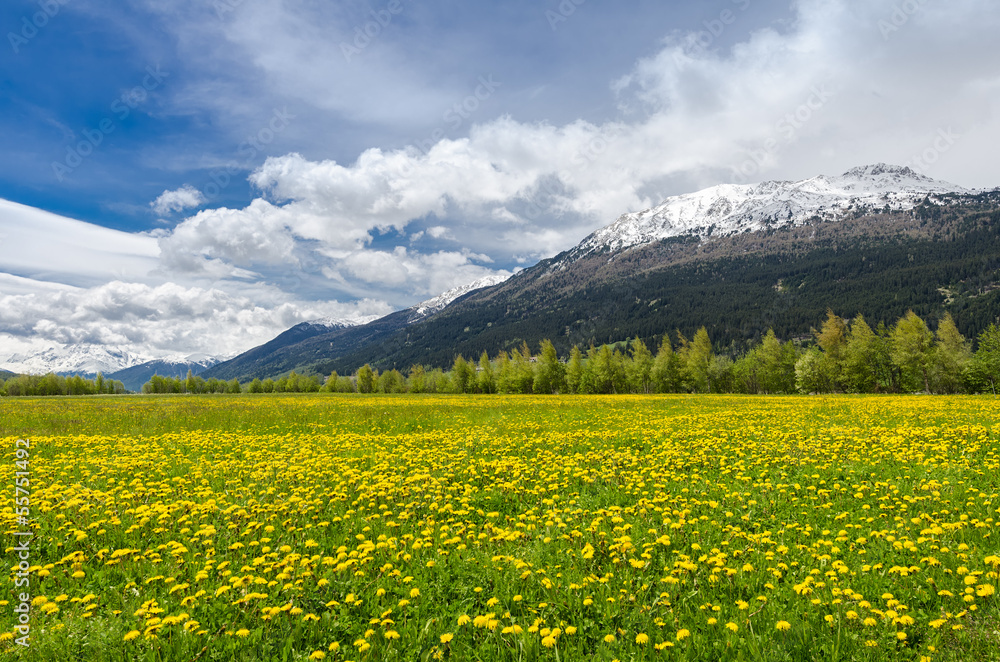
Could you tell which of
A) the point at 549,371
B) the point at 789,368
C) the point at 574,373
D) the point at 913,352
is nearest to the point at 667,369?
the point at 574,373

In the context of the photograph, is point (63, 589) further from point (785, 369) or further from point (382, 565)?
point (785, 369)

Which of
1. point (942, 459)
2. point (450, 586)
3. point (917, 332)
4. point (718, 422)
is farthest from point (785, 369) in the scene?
point (450, 586)

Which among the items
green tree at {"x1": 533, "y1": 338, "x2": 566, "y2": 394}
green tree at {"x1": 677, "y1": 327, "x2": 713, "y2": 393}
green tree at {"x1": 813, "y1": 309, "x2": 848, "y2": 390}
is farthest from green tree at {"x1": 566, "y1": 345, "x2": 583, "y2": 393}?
green tree at {"x1": 813, "y1": 309, "x2": 848, "y2": 390}

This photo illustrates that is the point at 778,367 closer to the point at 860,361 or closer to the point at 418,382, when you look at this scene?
the point at 860,361

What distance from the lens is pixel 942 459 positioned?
11.8 metres

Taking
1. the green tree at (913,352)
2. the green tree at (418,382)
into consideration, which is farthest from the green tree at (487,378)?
the green tree at (913,352)

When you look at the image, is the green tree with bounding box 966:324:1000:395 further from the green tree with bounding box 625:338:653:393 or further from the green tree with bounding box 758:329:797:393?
the green tree with bounding box 625:338:653:393

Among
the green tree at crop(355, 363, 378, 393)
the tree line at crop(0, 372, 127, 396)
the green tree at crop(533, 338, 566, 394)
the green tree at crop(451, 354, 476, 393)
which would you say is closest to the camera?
the green tree at crop(533, 338, 566, 394)

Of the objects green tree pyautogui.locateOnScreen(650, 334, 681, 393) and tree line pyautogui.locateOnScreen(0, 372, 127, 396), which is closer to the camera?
green tree pyautogui.locateOnScreen(650, 334, 681, 393)

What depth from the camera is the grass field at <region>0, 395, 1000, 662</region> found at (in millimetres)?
4812

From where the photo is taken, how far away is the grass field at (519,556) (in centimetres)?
481

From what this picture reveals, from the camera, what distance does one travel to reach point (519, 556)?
6.86 metres

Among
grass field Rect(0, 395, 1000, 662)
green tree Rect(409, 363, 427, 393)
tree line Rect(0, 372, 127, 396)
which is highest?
tree line Rect(0, 372, 127, 396)

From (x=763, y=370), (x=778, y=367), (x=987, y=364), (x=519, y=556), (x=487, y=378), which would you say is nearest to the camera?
(x=519, y=556)
